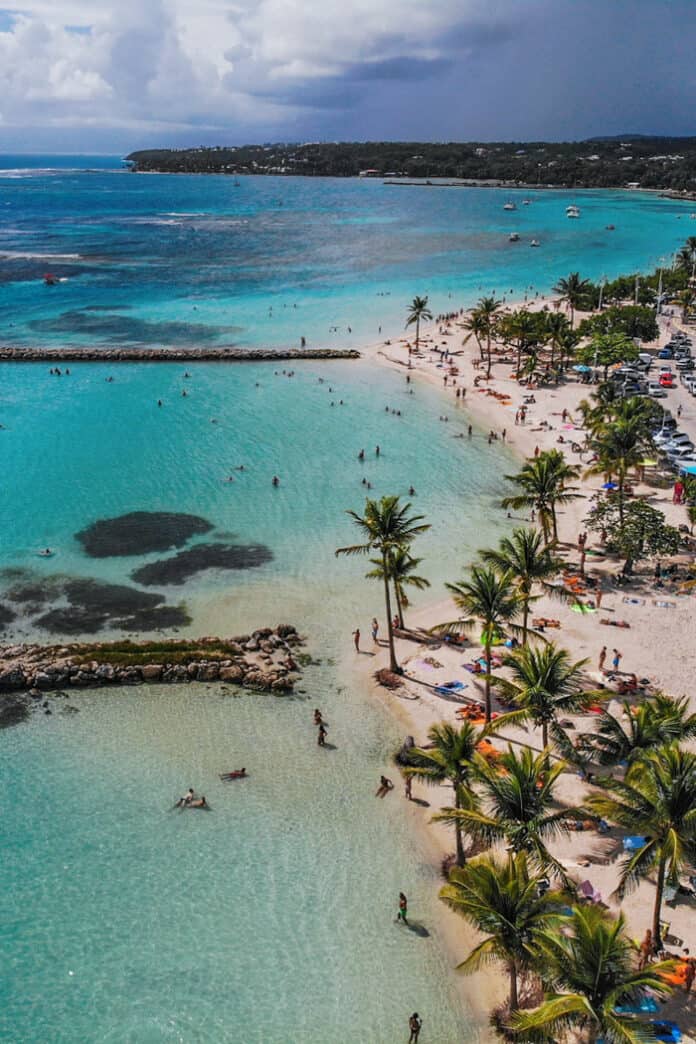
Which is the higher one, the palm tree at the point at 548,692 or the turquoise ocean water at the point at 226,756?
the palm tree at the point at 548,692

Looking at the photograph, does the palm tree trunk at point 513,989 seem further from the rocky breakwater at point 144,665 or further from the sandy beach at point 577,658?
the rocky breakwater at point 144,665

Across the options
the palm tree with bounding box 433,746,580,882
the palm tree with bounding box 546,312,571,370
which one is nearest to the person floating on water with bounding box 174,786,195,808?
the palm tree with bounding box 433,746,580,882

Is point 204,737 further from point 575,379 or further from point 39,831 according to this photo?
point 575,379

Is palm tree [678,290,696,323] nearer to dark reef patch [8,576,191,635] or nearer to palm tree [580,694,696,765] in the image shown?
dark reef patch [8,576,191,635]

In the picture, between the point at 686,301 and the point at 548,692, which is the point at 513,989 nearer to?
the point at 548,692

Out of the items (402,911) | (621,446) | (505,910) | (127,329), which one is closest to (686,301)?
(621,446)

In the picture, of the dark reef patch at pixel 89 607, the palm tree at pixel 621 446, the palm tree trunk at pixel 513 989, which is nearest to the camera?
the palm tree trunk at pixel 513 989

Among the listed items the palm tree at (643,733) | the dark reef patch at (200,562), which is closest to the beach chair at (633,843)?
the palm tree at (643,733)

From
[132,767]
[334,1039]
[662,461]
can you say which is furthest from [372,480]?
[334,1039]
